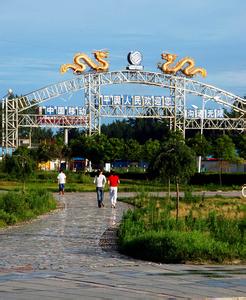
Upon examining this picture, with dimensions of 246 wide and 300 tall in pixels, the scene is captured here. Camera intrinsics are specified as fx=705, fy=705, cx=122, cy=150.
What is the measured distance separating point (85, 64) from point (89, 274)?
60.0 meters

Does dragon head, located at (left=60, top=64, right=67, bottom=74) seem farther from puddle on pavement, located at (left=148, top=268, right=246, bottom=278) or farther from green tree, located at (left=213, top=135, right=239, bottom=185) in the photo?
puddle on pavement, located at (left=148, top=268, right=246, bottom=278)

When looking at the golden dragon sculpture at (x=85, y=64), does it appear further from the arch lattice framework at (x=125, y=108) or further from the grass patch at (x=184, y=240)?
the grass patch at (x=184, y=240)

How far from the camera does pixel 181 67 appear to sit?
73.6m

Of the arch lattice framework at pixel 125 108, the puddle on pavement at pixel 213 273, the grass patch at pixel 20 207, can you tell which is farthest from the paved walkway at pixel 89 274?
the arch lattice framework at pixel 125 108

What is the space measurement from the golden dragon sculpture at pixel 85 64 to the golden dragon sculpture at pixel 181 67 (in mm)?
5912

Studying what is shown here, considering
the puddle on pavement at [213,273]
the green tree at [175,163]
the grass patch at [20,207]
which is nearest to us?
the puddle on pavement at [213,273]

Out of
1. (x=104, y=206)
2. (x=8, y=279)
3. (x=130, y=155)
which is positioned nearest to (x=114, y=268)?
(x=8, y=279)

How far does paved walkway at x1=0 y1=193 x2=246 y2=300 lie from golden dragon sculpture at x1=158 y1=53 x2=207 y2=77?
53657 mm

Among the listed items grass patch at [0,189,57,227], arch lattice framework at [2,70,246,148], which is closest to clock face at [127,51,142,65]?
arch lattice framework at [2,70,246,148]

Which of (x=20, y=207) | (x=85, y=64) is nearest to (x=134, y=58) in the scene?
(x=85, y=64)

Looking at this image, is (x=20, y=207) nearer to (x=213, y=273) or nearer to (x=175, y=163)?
(x=175, y=163)

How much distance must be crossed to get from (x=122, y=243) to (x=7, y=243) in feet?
10.2

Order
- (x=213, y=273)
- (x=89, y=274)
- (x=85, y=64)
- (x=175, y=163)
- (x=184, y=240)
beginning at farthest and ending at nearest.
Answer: (x=85, y=64) → (x=175, y=163) → (x=184, y=240) → (x=213, y=273) → (x=89, y=274)

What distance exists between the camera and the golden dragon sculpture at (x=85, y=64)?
7131 centimetres
